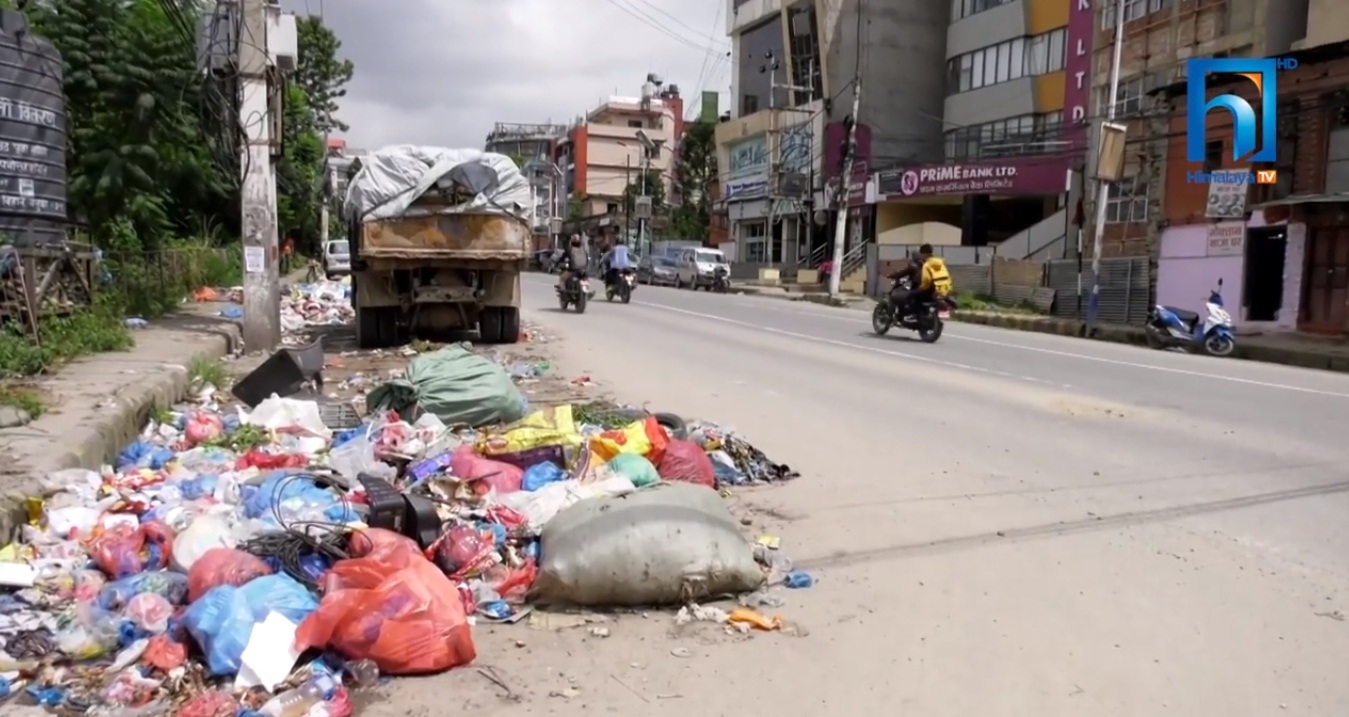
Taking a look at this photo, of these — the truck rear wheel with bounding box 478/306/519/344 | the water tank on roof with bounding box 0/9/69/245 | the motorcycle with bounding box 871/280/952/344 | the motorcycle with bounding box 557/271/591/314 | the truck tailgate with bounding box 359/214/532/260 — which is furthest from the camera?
the motorcycle with bounding box 557/271/591/314

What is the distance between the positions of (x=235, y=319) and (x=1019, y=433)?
12.8m

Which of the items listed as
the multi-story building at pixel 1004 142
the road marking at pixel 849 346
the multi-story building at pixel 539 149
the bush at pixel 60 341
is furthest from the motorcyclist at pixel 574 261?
the multi-story building at pixel 539 149

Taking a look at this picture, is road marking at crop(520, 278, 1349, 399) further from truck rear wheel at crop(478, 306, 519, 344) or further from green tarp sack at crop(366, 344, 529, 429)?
green tarp sack at crop(366, 344, 529, 429)

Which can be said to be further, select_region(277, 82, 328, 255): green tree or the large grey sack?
select_region(277, 82, 328, 255): green tree

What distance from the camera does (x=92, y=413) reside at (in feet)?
23.9

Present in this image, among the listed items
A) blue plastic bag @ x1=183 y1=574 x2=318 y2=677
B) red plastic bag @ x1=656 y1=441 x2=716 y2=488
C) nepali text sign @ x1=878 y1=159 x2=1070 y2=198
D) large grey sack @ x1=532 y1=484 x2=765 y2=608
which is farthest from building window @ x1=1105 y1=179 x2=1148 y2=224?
blue plastic bag @ x1=183 y1=574 x2=318 y2=677

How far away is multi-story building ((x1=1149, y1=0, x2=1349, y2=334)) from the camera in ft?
69.3

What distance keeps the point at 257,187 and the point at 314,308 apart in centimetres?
757

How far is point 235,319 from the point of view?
16.8 meters

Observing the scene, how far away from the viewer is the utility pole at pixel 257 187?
13.3 m

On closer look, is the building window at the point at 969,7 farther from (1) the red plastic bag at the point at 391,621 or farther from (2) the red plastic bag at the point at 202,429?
(1) the red plastic bag at the point at 391,621

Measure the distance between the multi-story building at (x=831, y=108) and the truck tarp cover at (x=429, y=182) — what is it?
100 ft

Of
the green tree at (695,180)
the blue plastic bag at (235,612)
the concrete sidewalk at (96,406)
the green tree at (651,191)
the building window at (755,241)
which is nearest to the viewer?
the blue plastic bag at (235,612)

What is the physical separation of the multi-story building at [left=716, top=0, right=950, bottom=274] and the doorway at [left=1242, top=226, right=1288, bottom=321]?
20668 millimetres
